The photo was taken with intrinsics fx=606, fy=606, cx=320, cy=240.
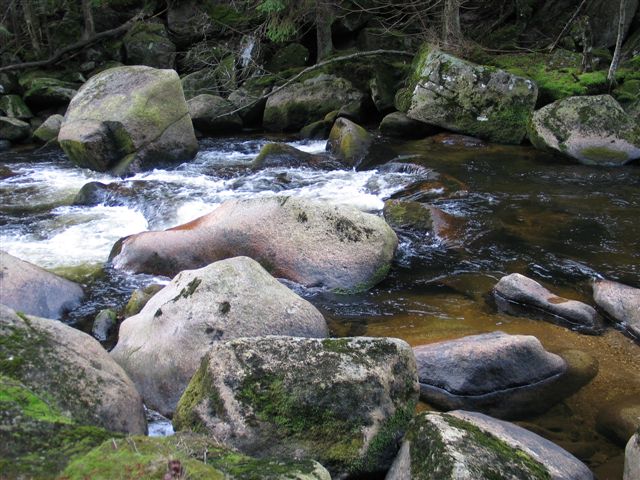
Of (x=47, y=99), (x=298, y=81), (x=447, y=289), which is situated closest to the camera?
(x=447, y=289)

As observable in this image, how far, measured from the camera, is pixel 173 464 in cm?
195

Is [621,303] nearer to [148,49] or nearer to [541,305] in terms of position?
[541,305]

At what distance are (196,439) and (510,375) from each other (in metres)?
2.72

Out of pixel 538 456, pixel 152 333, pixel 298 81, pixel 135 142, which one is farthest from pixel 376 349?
pixel 298 81

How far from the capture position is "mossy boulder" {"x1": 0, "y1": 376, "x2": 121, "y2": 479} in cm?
208

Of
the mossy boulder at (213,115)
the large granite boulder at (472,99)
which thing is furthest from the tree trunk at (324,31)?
the large granite boulder at (472,99)

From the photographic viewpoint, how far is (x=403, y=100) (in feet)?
43.6

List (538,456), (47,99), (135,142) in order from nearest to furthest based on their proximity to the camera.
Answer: (538,456) → (135,142) → (47,99)

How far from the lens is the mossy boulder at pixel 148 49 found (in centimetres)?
1888

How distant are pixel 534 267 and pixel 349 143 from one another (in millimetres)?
5405

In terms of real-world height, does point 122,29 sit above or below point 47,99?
above

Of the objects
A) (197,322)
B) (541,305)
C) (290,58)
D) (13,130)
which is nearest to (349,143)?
(541,305)

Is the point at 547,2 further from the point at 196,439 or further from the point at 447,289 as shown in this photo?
the point at 196,439

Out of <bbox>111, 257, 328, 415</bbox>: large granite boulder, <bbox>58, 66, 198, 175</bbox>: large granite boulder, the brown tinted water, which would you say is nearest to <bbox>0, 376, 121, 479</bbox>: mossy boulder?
<bbox>111, 257, 328, 415</bbox>: large granite boulder
